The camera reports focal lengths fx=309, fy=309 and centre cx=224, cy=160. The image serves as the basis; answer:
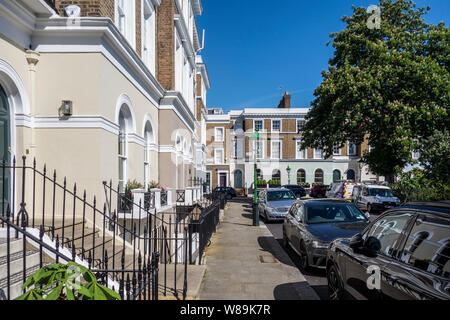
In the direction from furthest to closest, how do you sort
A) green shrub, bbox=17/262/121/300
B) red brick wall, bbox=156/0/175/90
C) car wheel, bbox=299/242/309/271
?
red brick wall, bbox=156/0/175/90, car wheel, bbox=299/242/309/271, green shrub, bbox=17/262/121/300

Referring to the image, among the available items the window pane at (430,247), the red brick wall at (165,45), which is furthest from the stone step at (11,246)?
the red brick wall at (165,45)

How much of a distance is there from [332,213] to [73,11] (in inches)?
314

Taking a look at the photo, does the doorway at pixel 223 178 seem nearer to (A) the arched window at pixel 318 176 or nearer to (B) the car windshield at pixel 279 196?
(A) the arched window at pixel 318 176

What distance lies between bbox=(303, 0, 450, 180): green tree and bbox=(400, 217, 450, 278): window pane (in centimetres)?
1763

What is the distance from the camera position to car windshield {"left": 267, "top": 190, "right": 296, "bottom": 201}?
646 inches

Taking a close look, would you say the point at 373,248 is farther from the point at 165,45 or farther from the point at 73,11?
the point at 165,45

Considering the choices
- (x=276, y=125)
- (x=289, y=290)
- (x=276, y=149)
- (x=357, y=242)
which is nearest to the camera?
(x=357, y=242)

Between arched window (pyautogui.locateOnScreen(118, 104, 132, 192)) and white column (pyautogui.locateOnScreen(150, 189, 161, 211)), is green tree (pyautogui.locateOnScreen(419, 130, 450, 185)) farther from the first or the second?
arched window (pyautogui.locateOnScreen(118, 104, 132, 192))

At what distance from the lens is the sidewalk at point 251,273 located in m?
5.35

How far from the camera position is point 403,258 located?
122 inches

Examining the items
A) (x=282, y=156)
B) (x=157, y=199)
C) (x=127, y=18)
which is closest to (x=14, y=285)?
(x=157, y=199)

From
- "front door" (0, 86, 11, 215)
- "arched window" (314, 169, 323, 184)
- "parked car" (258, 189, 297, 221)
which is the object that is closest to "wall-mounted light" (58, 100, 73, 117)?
"front door" (0, 86, 11, 215)

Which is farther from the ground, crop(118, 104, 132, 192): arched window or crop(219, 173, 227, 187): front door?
crop(118, 104, 132, 192): arched window

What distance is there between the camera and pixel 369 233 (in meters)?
4.08
